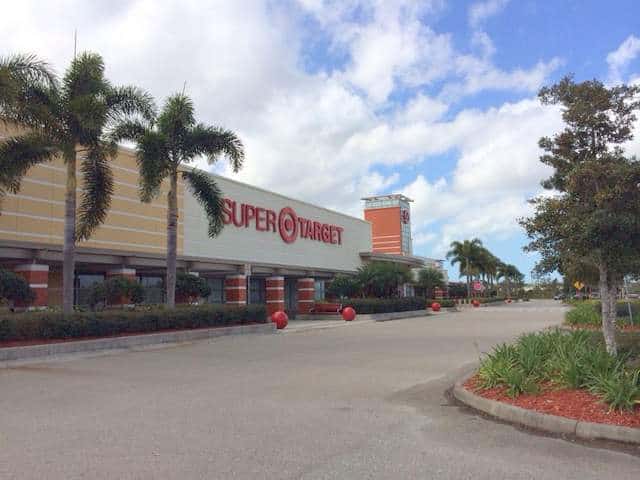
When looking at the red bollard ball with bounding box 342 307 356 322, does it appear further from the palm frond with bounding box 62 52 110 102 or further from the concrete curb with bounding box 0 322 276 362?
the palm frond with bounding box 62 52 110 102

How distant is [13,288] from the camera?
65.0 feet

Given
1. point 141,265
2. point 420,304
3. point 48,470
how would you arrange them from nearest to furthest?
point 48,470, point 141,265, point 420,304

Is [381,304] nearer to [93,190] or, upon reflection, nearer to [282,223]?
[282,223]

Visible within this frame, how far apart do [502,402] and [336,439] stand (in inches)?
98.3

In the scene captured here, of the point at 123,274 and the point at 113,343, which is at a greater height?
the point at 123,274

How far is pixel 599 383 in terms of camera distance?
7.38 metres

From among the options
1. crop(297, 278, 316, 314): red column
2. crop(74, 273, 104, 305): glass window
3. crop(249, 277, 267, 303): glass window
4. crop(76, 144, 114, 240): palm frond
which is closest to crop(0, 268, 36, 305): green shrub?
crop(76, 144, 114, 240): palm frond

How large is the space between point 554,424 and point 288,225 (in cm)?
3610

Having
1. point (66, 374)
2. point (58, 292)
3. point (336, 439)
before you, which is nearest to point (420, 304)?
point (58, 292)

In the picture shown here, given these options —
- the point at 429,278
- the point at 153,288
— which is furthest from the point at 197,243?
the point at 429,278

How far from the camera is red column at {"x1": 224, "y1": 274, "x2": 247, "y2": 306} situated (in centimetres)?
3509

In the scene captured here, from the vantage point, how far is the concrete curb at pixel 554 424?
628 centimetres

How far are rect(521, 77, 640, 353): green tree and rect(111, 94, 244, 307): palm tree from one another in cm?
1455

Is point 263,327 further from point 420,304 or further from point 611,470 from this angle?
point 420,304
